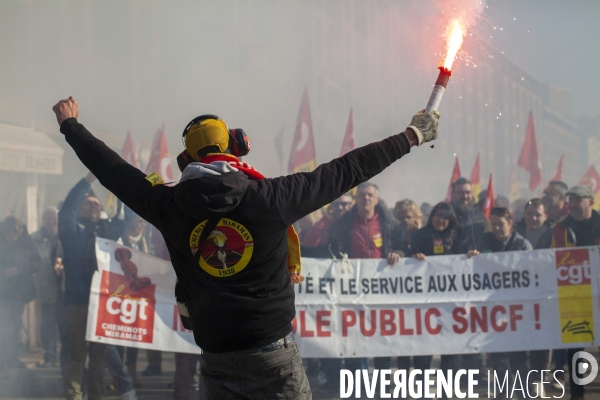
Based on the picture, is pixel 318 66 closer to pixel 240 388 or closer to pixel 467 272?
pixel 467 272

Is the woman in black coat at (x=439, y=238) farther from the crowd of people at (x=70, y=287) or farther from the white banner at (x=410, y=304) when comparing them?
the crowd of people at (x=70, y=287)

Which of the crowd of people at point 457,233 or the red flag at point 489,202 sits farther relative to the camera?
the red flag at point 489,202

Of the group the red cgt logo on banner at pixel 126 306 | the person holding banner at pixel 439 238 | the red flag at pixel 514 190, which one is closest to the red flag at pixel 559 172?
the red flag at pixel 514 190

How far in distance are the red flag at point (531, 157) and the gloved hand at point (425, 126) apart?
11.2ft

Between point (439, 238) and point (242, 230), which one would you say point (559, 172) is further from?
point (242, 230)

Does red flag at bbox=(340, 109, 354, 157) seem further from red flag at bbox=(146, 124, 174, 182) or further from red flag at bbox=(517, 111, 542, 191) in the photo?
red flag at bbox=(146, 124, 174, 182)

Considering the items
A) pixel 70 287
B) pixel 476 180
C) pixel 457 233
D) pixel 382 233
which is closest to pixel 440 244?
pixel 457 233

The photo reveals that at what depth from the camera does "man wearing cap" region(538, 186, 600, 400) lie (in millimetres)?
5492

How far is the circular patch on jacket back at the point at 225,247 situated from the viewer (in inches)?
92.0

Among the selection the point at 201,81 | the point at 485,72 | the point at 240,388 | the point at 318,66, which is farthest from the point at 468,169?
the point at 240,388

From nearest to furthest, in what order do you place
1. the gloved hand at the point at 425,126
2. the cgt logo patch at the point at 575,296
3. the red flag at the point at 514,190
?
the gloved hand at the point at 425,126 → the cgt logo patch at the point at 575,296 → the red flag at the point at 514,190

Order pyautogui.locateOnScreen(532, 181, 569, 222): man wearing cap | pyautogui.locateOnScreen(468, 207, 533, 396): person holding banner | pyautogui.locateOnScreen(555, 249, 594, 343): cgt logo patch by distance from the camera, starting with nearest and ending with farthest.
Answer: pyautogui.locateOnScreen(555, 249, 594, 343): cgt logo patch, pyautogui.locateOnScreen(468, 207, 533, 396): person holding banner, pyautogui.locateOnScreen(532, 181, 569, 222): man wearing cap

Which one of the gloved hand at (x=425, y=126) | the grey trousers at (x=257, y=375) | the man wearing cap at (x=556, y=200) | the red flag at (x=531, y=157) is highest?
the red flag at (x=531, y=157)

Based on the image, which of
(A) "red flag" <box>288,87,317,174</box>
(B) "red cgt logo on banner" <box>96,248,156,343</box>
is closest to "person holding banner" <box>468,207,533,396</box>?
(A) "red flag" <box>288,87,317,174</box>
